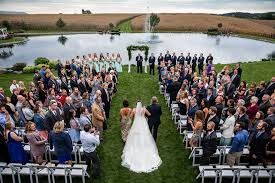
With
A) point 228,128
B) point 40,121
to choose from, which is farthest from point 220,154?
point 40,121

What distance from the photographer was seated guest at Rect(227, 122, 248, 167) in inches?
292

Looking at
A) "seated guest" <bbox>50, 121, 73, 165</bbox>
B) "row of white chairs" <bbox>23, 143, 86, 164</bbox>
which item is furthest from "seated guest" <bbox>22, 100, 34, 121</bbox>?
"seated guest" <bbox>50, 121, 73, 165</bbox>

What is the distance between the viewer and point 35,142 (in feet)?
25.1

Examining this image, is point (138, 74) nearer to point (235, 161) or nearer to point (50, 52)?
point (235, 161)

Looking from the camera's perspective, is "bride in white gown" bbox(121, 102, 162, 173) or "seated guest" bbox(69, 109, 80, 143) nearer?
"bride in white gown" bbox(121, 102, 162, 173)

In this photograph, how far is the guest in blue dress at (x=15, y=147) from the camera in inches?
296

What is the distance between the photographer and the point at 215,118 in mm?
8641

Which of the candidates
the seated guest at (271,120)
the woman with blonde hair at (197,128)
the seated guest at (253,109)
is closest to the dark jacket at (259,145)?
the seated guest at (271,120)

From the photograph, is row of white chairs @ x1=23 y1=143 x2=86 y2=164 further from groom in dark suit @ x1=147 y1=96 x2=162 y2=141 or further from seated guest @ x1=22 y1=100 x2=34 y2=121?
groom in dark suit @ x1=147 y1=96 x2=162 y2=141

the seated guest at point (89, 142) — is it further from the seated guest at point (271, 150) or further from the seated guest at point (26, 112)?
the seated guest at point (271, 150)

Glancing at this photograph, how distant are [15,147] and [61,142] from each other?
1.44 meters

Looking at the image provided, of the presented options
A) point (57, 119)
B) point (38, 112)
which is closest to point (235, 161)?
point (57, 119)

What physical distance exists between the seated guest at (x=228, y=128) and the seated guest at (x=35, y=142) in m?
5.46

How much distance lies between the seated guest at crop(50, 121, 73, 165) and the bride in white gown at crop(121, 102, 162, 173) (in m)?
1.96
